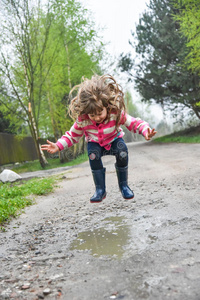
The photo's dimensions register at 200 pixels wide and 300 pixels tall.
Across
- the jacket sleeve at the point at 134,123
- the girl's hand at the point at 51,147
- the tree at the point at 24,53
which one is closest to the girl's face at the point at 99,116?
the jacket sleeve at the point at 134,123

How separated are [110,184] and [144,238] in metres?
4.48

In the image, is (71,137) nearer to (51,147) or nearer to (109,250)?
(51,147)

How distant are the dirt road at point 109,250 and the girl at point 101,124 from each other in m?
0.60

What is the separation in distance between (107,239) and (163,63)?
61.7ft

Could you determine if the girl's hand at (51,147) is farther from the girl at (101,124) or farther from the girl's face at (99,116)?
the girl's face at (99,116)

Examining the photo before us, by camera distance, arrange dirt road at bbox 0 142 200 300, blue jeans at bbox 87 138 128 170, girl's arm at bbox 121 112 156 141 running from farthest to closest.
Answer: blue jeans at bbox 87 138 128 170, girl's arm at bbox 121 112 156 141, dirt road at bbox 0 142 200 300

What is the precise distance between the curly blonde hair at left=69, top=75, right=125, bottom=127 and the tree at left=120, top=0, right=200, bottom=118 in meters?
16.6

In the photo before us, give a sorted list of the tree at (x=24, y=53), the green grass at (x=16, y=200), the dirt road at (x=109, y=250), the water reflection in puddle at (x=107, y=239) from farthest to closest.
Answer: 1. the tree at (x=24, y=53)
2. the green grass at (x=16, y=200)
3. the water reflection in puddle at (x=107, y=239)
4. the dirt road at (x=109, y=250)

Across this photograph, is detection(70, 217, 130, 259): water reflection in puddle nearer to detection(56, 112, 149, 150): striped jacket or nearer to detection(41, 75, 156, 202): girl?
detection(41, 75, 156, 202): girl

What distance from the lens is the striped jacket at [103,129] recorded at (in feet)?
12.5

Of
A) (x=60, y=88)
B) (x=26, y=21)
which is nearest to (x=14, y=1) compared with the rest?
(x=26, y=21)

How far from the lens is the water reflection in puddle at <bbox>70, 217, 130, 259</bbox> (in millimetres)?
3395

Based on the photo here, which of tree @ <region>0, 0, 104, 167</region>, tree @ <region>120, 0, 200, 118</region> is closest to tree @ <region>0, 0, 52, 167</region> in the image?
tree @ <region>0, 0, 104, 167</region>

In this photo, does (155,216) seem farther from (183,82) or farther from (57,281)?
(183,82)
